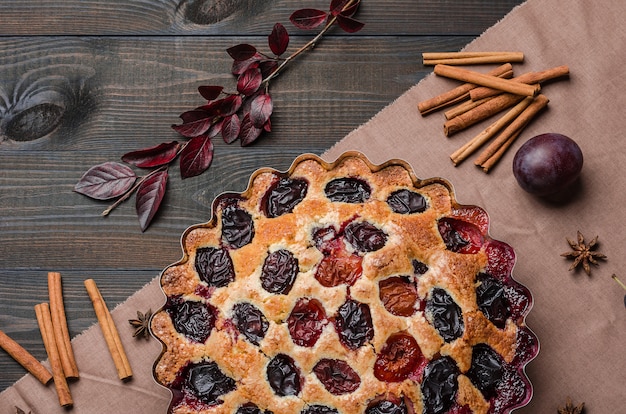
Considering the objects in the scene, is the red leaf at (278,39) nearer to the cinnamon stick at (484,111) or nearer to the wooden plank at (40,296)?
the cinnamon stick at (484,111)

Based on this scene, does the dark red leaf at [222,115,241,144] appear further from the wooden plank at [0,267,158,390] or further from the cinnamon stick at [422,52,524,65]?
the cinnamon stick at [422,52,524,65]

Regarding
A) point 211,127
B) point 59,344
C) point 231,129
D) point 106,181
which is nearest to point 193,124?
point 211,127

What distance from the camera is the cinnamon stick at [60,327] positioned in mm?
3461

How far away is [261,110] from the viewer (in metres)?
3.61

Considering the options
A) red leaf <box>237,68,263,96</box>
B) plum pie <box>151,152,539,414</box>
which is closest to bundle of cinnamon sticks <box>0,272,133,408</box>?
plum pie <box>151,152,539,414</box>

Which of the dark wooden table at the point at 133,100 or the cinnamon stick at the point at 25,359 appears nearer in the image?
the cinnamon stick at the point at 25,359

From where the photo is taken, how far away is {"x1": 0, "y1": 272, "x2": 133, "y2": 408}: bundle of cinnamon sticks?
3438 mm

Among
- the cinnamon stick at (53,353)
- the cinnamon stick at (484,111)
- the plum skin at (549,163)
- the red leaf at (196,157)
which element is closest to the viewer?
the plum skin at (549,163)

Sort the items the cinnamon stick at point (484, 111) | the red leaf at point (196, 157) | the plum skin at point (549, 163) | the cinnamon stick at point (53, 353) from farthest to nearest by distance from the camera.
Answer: the red leaf at point (196, 157) < the cinnamon stick at point (484, 111) < the cinnamon stick at point (53, 353) < the plum skin at point (549, 163)

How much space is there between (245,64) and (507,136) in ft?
4.72

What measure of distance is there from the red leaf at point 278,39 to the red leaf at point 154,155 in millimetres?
747

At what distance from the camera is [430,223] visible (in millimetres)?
3078

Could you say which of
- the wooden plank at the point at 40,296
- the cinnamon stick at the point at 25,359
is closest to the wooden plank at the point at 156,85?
the wooden plank at the point at 40,296

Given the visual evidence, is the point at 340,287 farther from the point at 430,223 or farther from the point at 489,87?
the point at 489,87
